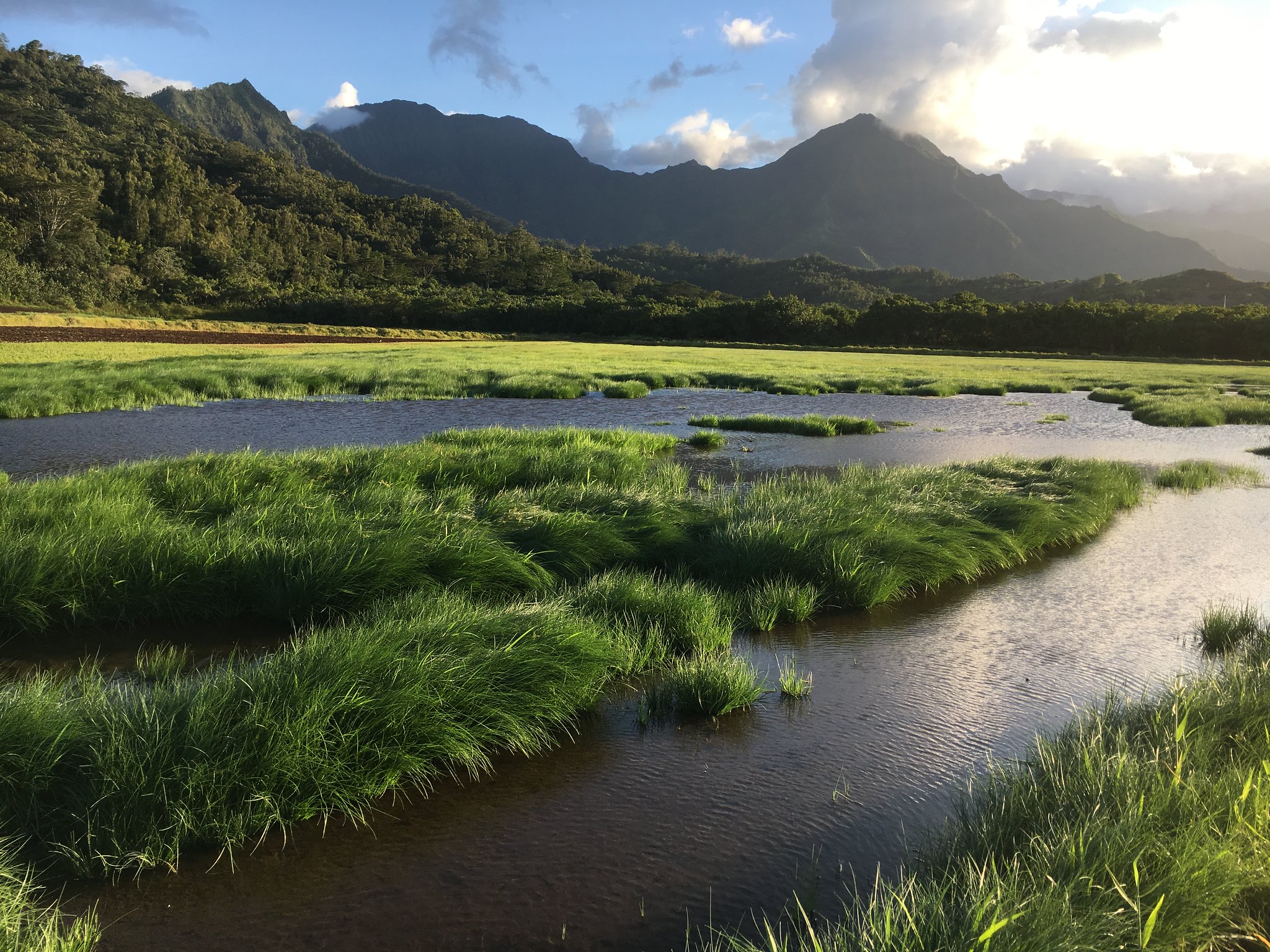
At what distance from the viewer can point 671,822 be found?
3.77 meters

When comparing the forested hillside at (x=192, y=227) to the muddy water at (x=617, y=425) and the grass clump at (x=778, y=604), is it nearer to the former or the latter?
the muddy water at (x=617, y=425)

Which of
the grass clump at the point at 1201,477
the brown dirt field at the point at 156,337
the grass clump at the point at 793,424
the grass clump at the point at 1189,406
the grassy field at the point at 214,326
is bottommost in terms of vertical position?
the grass clump at the point at 1201,477

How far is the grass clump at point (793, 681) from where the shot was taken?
5.21 metres

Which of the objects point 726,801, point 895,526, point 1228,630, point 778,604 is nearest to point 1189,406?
point 895,526

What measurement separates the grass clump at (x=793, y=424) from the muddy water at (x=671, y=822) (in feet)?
44.3

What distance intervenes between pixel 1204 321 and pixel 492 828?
3363 inches

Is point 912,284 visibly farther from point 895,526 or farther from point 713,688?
point 713,688

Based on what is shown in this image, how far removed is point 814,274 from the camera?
17262cm

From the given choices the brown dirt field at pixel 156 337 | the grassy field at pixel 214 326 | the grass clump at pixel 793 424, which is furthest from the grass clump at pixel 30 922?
the grassy field at pixel 214 326

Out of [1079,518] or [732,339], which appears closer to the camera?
[1079,518]

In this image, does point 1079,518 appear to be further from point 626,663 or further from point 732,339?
point 732,339

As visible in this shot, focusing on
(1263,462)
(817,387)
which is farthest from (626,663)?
(817,387)

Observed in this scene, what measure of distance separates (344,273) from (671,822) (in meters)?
129

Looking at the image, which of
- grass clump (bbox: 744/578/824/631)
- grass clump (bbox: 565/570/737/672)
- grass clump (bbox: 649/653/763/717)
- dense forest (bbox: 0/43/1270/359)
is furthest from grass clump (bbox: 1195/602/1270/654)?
dense forest (bbox: 0/43/1270/359)
